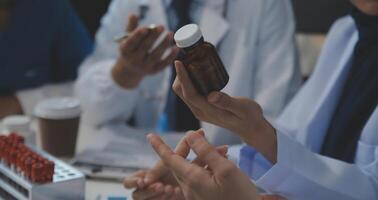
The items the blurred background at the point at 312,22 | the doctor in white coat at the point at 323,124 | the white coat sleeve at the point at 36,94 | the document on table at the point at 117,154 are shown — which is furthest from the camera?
the blurred background at the point at 312,22

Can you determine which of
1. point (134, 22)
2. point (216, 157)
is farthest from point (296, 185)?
point (134, 22)

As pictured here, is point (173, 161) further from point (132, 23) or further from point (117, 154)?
point (132, 23)

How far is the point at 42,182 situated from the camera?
104 cm

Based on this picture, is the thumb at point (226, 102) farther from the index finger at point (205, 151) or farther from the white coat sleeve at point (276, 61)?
the white coat sleeve at point (276, 61)

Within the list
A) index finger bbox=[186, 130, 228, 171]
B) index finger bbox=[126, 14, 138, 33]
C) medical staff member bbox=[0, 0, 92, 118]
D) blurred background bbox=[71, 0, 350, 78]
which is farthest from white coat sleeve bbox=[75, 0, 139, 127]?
index finger bbox=[186, 130, 228, 171]

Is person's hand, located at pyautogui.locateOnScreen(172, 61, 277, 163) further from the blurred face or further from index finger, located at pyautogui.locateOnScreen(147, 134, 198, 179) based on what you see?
the blurred face

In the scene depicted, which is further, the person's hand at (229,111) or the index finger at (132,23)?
the index finger at (132,23)

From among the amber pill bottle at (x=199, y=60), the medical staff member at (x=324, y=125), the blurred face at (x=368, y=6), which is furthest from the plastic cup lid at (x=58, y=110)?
the blurred face at (x=368, y=6)

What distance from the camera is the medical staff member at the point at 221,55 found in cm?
160

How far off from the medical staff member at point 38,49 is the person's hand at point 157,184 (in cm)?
76

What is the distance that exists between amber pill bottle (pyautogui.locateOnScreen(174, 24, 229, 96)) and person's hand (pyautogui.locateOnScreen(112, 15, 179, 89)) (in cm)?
52

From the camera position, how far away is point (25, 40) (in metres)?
1.92

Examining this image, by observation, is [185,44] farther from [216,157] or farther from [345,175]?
[345,175]

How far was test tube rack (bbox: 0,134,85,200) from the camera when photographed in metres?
1.04
